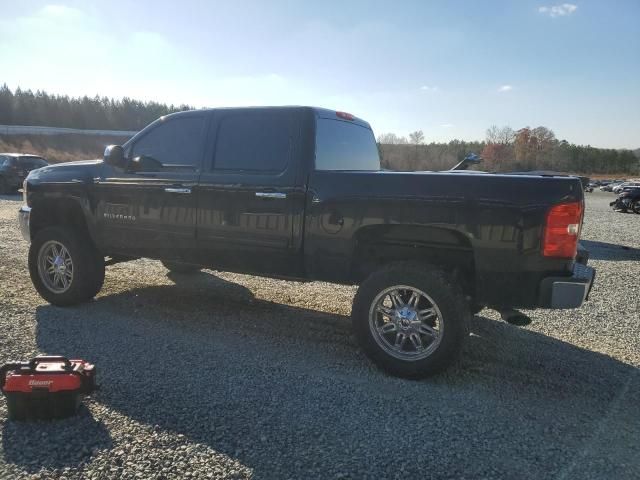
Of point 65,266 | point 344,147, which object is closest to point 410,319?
point 344,147

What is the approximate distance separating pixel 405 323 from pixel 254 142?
2065 millimetres

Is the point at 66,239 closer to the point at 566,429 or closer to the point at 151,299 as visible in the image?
the point at 151,299

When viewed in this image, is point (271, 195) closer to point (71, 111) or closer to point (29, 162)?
point (29, 162)

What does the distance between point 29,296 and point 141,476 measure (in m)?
4.01

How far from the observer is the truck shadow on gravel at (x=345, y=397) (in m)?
2.69

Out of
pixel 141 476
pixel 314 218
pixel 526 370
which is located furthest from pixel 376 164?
pixel 141 476

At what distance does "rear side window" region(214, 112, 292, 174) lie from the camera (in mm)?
4316

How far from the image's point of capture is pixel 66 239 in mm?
5230

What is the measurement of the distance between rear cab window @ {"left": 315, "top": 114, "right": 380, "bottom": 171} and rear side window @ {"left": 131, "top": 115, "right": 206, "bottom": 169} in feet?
3.88

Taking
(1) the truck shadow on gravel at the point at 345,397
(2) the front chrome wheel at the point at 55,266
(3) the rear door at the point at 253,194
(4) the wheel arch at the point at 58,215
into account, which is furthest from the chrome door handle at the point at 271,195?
(2) the front chrome wheel at the point at 55,266

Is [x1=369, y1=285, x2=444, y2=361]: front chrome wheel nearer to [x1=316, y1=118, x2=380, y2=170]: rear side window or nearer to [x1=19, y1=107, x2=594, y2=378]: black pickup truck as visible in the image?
[x1=19, y1=107, x2=594, y2=378]: black pickup truck

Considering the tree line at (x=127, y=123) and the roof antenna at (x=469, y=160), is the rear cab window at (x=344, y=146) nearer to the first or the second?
the roof antenna at (x=469, y=160)

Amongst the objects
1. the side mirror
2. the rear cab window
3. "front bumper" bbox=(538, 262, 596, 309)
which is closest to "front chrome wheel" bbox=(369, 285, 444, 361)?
"front bumper" bbox=(538, 262, 596, 309)

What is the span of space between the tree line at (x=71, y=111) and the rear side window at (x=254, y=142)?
86.6 meters
